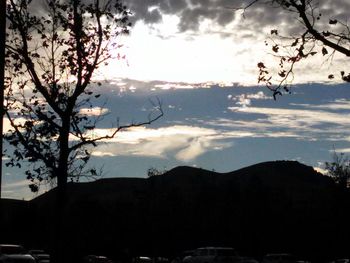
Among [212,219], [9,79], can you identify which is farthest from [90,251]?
[9,79]

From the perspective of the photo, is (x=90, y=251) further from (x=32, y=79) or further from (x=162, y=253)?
(x=32, y=79)

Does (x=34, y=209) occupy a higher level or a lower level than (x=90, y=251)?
higher

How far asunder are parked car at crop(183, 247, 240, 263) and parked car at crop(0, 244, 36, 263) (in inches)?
528

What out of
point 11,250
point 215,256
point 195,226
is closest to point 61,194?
point 11,250

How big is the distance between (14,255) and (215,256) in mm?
14809

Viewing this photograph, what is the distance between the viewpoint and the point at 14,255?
35.3 metres

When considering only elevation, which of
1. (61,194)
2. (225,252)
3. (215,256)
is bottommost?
(215,256)

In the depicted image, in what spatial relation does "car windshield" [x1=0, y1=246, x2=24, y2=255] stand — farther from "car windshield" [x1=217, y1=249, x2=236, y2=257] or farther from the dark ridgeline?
the dark ridgeline

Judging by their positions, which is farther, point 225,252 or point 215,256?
point 225,252

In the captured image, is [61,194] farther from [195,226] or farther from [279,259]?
[195,226]

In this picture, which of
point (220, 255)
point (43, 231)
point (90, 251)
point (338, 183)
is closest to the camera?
point (220, 255)

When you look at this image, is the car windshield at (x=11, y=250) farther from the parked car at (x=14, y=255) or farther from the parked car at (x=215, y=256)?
the parked car at (x=215, y=256)

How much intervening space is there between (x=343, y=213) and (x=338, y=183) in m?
2.99

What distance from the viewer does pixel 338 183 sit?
60.9 m
